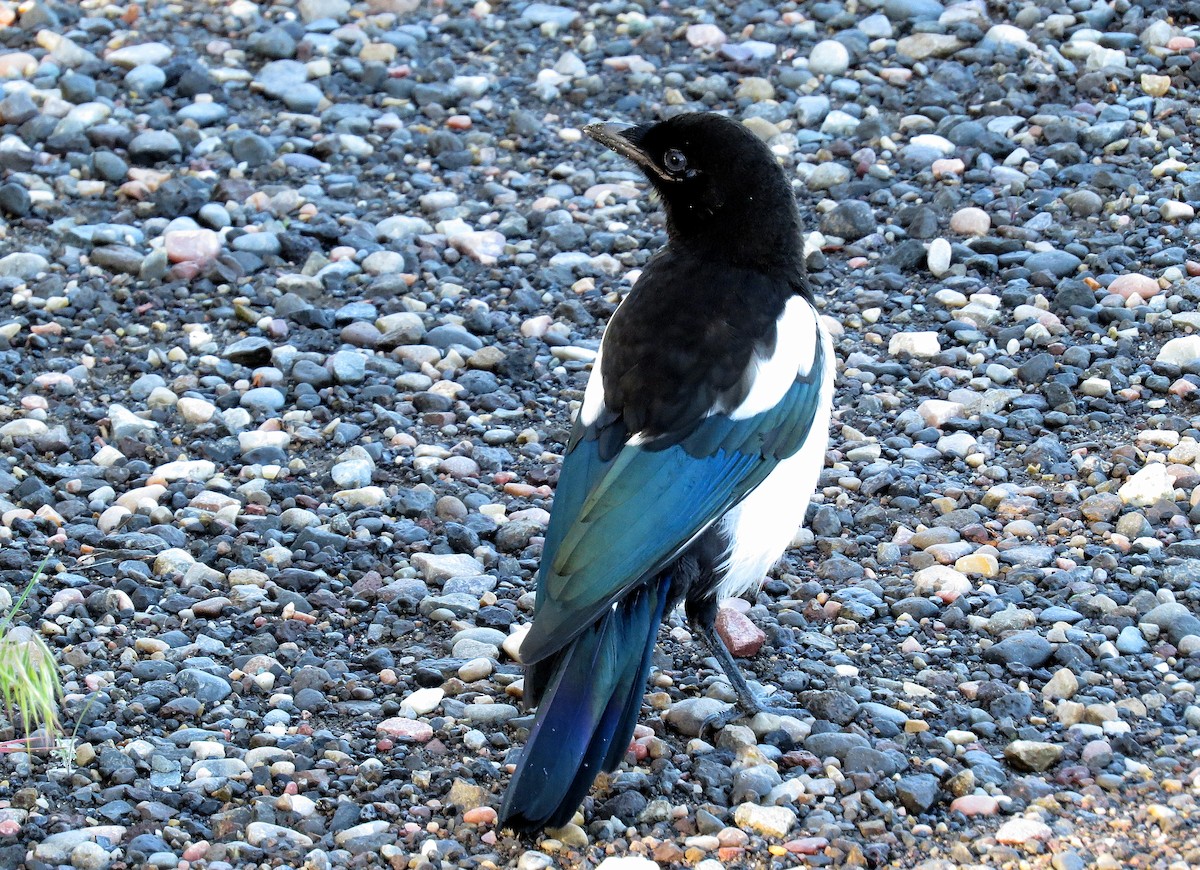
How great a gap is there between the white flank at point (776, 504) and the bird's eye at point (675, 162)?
0.47 metres

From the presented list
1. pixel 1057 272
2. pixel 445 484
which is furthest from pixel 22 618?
pixel 1057 272

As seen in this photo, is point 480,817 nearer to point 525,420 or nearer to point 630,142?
point 630,142

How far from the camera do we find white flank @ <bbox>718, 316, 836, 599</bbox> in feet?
11.7

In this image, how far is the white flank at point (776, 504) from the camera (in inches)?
140

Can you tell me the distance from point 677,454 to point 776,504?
328 mm

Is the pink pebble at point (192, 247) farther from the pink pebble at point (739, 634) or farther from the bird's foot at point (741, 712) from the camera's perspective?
the bird's foot at point (741, 712)

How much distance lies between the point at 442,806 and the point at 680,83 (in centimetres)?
390

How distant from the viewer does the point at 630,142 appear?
409 centimetres

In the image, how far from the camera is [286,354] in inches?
199

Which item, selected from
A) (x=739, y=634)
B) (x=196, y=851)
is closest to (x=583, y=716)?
(x=196, y=851)

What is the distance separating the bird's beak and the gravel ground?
947 millimetres

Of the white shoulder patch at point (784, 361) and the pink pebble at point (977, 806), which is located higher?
the white shoulder patch at point (784, 361)

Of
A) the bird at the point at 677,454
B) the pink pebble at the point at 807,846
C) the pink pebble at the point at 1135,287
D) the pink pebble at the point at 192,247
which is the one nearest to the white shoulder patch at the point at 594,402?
the bird at the point at 677,454

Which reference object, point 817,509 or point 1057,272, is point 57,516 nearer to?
point 817,509
